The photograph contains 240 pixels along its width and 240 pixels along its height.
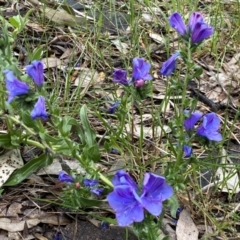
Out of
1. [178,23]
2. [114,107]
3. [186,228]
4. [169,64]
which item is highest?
[178,23]

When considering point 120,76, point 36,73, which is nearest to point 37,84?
point 36,73

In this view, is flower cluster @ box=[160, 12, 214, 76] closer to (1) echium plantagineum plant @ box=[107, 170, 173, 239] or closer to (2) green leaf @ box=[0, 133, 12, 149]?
(1) echium plantagineum plant @ box=[107, 170, 173, 239]

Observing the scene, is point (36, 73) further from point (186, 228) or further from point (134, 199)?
point (186, 228)

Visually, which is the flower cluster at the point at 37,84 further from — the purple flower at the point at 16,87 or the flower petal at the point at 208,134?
the flower petal at the point at 208,134

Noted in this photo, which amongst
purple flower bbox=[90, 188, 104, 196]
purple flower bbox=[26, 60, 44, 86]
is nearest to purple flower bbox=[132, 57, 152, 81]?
purple flower bbox=[26, 60, 44, 86]

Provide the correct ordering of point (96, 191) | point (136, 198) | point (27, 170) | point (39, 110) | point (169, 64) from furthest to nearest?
point (27, 170), point (96, 191), point (169, 64), point (39, 110), point (136, 198)

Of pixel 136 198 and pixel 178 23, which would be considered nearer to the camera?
pixel 136 198

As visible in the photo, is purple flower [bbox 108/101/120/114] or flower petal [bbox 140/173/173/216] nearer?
flower petal [bbox 140/173/173/216]
